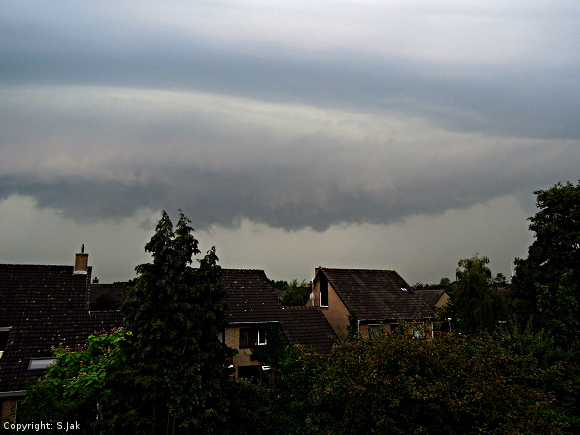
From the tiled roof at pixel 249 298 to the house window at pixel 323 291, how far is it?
20.9 feet

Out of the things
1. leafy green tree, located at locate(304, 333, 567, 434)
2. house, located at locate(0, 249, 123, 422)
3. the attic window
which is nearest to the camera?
leafy green tree, located at locate(304, 333, 567, 434)

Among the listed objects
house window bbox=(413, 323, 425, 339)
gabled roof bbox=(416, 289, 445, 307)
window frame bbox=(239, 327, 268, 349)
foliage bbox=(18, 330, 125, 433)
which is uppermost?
gabled roof bbox=(416, 289, 445, 307)

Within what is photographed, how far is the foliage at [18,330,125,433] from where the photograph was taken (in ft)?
63.9

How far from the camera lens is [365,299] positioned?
38.2 metres

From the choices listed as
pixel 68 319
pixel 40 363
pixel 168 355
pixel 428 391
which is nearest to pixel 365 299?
pixel 68 319

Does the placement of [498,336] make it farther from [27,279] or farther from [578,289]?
[27,279]

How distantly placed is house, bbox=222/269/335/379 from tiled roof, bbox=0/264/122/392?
772cm

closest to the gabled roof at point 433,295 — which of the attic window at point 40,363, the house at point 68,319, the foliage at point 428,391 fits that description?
the house at point 68,319

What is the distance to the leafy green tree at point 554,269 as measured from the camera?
103ft

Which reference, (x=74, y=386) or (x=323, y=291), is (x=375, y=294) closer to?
(x=323, y=291)

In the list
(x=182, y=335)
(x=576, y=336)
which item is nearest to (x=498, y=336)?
(x=576, y=336)

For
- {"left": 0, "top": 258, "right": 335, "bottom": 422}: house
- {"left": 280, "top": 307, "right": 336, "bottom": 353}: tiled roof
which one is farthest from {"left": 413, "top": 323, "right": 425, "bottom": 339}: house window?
{"left": 280, "top": 307, "right": 336, "bottom": 353}: tiled roof

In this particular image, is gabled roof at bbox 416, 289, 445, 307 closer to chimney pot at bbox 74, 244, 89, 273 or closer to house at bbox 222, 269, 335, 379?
house at bbox 222, 269, 335, 379

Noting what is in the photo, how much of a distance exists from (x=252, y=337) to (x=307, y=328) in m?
4.32
